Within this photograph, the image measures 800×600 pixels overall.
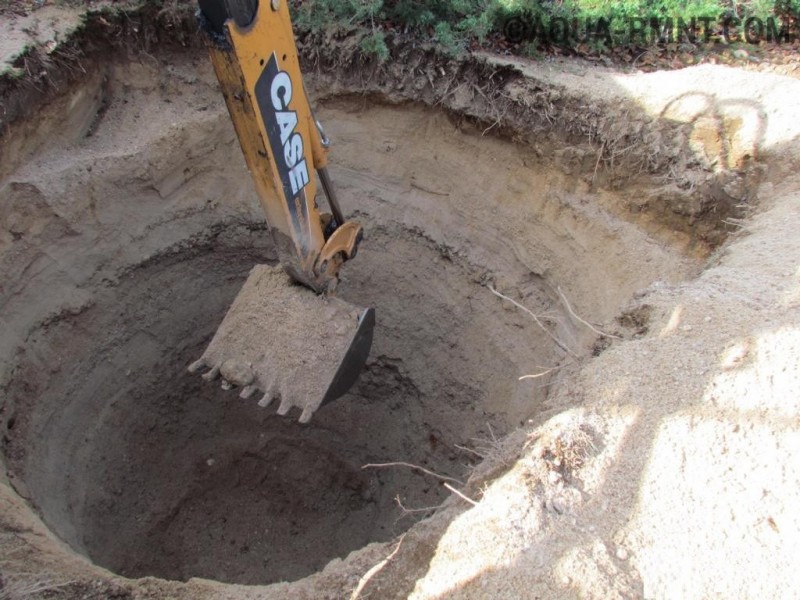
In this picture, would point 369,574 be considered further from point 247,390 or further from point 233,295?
point 233,295

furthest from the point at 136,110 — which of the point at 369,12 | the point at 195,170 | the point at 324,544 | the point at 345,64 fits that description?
the point at 324,544

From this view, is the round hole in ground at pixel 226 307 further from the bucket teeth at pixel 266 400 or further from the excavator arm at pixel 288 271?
the bucket teeth at pixel 266 400

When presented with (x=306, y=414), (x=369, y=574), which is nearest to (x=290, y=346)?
(x=306, y=414)

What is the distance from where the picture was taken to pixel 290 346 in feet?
13.7

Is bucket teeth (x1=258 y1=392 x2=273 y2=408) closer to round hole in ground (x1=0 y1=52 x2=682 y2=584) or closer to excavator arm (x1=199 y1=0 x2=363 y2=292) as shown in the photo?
excavator arm (x1=199 y1=0 x2=363 y2=292)

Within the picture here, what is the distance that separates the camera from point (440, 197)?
600 cm

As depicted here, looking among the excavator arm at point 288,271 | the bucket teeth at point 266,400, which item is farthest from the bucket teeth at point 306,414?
the bucket teeth at point 266,400

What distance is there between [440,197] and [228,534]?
3.99 metres

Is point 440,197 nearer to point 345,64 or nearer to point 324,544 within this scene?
point 345,64

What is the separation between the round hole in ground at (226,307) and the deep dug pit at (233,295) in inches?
0.8

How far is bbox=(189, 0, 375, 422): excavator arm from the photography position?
10.5ft

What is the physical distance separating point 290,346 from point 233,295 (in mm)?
2295

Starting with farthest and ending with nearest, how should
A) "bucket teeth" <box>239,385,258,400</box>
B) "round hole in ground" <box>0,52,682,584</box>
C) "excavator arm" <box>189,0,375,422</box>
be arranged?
"round hole in ground" <box>0,52,682,584</box>
"bucket teeth" <box>239,385,258,400</box>
"excavator arm" <box>189,0,375,422</box>

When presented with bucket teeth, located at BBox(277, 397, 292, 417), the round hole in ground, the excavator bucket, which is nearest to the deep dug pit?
the round hole in ground
